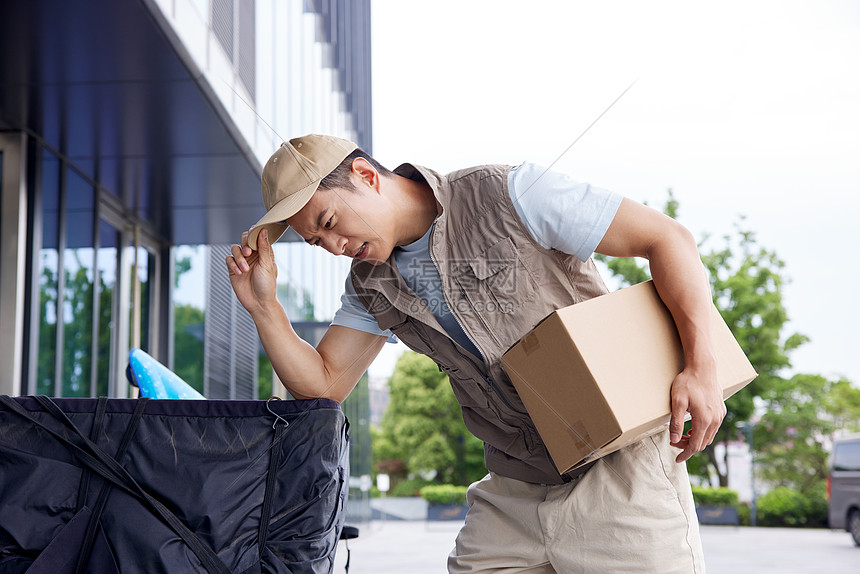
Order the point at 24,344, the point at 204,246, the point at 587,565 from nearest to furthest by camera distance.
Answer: the point at 587,565, the point at 24,344, the point at 204,246

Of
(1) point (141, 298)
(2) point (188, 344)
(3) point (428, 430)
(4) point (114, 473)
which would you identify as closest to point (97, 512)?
(4) point (114, 473)

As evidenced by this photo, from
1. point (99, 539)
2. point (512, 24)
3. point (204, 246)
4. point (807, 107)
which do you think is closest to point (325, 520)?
point (99, 539)

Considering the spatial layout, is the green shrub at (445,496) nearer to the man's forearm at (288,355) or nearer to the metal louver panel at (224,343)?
the metal louver panel at (224,343)

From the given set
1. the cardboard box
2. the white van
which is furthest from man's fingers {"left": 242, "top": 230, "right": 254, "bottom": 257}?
the white van

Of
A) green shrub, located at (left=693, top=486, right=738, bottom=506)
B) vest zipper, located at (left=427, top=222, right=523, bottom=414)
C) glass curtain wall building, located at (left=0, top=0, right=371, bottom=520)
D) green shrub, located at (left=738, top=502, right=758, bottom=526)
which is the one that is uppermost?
glass curtain wall building, located at (left=0, top=0, right=371, bottom=520)

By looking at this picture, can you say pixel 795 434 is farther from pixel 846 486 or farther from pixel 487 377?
pixel 487 377

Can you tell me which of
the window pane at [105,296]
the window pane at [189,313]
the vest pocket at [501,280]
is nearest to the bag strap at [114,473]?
the vest pocket at [501,280]

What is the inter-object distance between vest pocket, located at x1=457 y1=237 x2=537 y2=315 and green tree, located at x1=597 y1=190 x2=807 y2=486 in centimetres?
1740

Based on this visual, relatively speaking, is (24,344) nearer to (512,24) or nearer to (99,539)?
(512,24)

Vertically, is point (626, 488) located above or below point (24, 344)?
below

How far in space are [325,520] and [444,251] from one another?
514 mm

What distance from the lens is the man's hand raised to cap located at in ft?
5.06

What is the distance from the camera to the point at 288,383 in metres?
1.59

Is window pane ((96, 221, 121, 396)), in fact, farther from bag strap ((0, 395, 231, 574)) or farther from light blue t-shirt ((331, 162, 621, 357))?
light blue t-shirt ((331, 162, 621, 357))
